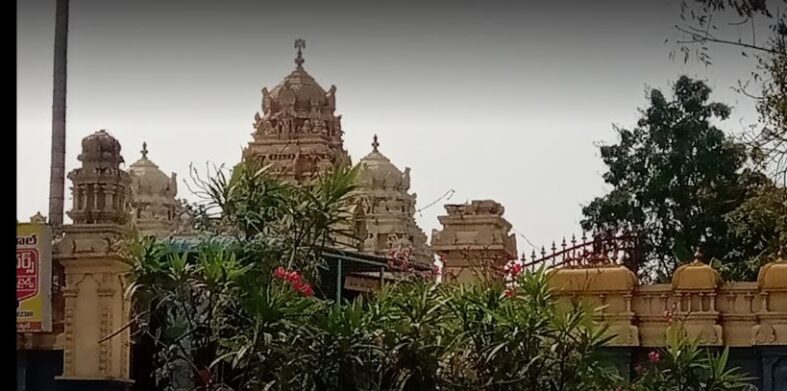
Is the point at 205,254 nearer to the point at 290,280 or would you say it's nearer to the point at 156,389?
the point at 290,280

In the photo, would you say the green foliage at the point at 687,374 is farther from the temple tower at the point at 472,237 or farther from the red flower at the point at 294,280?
the temple tower at the point at 472,237

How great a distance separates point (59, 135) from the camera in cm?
480

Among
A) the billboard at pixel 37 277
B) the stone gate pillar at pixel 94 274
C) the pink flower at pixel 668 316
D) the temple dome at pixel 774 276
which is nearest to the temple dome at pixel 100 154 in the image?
the stone gate pillar at pixel 94 274

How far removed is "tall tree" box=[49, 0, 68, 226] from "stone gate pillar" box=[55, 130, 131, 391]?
0.14 m

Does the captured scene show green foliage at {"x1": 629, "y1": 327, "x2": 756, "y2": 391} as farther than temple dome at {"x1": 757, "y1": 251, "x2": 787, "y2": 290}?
No

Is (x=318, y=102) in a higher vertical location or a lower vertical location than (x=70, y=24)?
higher

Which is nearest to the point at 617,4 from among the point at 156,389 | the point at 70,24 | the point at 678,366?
the point at 70,24

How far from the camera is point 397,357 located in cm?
347

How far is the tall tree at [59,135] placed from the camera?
3696 mm

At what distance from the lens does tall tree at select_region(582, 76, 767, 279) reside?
328 inches

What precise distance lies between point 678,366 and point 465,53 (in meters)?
1.68

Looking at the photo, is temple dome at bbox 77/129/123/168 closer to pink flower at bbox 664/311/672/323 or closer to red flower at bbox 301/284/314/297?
red flower at bbox 301/284/314/297

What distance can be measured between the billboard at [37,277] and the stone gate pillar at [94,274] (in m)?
0.08

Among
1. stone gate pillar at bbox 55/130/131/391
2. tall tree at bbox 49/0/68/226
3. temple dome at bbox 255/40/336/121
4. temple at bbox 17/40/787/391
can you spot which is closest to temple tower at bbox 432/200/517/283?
temple at bbox 17/40/787/391
